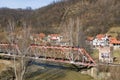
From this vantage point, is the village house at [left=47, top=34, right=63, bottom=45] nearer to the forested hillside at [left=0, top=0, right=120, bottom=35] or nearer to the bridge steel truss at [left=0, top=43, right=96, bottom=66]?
the forested hillside at [left=0, top=0, right=120, bottom=35]

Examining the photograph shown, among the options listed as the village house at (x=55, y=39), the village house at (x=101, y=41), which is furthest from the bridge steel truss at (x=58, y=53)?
the village house at (x=101, y=41)

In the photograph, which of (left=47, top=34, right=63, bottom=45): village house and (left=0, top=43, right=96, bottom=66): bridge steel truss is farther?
(left=47, top=34, right=63, bottom=45): village house

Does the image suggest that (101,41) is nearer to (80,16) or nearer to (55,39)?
(55,39)

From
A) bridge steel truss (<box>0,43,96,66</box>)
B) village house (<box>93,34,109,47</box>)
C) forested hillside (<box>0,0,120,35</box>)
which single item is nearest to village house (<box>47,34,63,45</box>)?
forested hillside (<box>0,0,120,35</box>)

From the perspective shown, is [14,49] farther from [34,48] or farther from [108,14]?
[108,14]

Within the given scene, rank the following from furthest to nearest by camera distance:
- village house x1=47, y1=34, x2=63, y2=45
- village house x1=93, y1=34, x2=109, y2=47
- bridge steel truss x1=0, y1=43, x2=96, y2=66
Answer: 1. village house x1=93, y1=34, x2=109, y2=47
2. village house x1=47, y1=34, x2=63, y2=45
3. bridge steel truss x1=0, y1=43, x2=96, y2=66

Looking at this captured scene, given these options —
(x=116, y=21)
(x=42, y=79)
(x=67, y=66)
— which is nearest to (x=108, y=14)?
(x=116, y=21)
